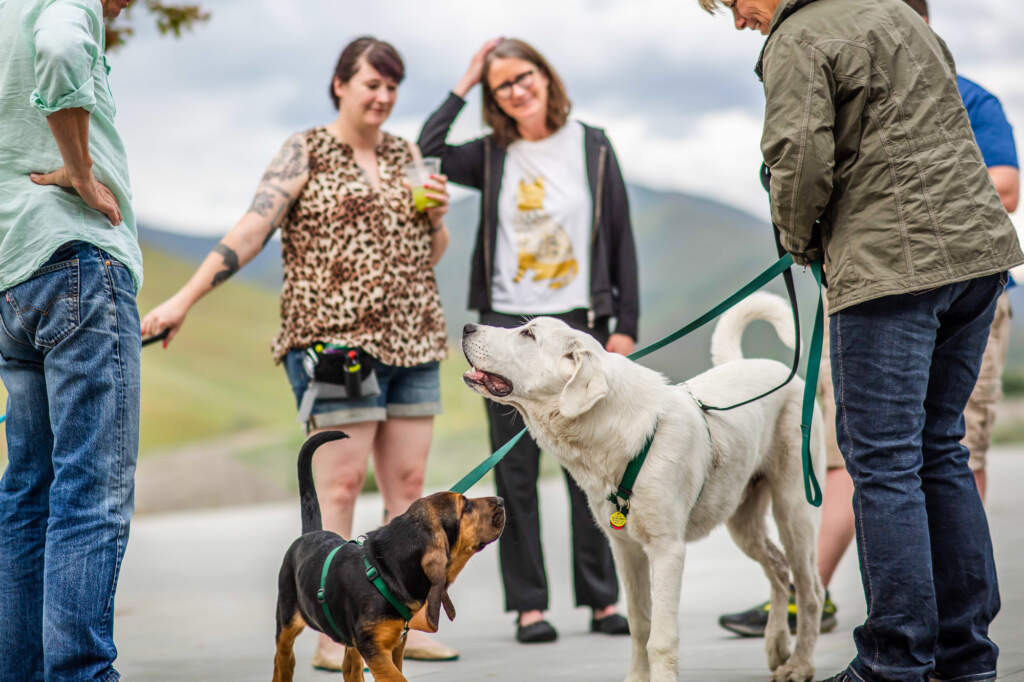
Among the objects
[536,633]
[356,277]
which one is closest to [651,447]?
[356,277]

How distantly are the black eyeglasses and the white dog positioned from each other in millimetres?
1576

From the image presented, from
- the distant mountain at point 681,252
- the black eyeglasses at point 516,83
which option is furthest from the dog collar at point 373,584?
the distant mountain at point 681,252

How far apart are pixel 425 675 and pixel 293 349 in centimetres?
126

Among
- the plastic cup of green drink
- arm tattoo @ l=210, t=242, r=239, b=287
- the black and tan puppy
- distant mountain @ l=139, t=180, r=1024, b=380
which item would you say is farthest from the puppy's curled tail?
distant mountain @ l=139, t=180, r=1024, b=380

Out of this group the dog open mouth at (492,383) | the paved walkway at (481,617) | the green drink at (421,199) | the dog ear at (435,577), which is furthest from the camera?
the green drink at (421,199)

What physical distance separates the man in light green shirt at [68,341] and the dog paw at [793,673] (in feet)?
6.47

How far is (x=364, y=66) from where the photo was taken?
3854 millimetres

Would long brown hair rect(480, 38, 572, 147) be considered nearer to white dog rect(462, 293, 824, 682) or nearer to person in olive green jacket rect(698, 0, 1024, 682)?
white dog rect(462, 293, 824, 682)

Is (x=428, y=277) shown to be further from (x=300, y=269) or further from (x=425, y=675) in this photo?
(x=425, y=675)

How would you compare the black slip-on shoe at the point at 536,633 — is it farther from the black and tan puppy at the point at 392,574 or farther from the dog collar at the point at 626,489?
the black and tan puppy at the point at 392,574

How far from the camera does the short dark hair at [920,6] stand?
3.72 meters

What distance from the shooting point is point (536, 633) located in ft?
13.4

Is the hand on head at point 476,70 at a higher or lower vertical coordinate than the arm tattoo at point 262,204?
higher

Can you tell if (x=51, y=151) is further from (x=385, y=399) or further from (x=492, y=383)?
(x=385, y=399)
